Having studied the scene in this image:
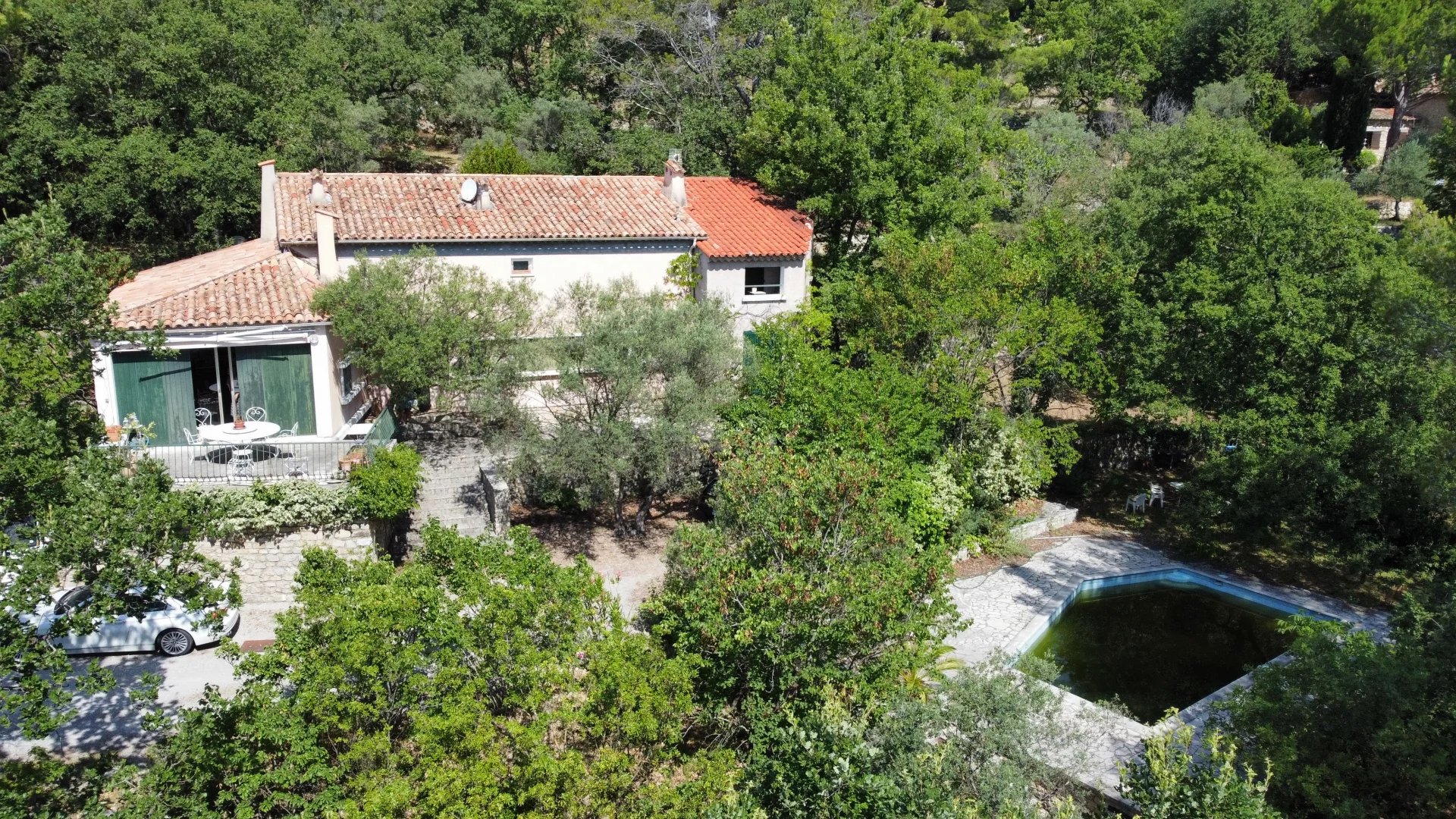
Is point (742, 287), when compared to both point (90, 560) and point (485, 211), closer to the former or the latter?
point (485, 211)

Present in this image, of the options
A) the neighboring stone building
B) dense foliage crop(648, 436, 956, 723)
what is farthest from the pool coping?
the neighboring stone building

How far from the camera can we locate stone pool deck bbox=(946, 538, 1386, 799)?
623 inches

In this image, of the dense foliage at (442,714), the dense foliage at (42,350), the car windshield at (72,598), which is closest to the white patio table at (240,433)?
the car windshield at (72,598)

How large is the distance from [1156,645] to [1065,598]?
2050 mm

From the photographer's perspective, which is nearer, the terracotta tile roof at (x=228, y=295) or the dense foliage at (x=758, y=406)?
the dense foliage at (x=758, y=406)

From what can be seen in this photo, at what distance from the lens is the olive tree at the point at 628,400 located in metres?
20.9

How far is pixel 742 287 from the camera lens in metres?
28.8

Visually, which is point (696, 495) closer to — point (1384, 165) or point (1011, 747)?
point (1011, 747)

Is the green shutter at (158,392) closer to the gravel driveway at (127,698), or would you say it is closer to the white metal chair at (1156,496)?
the gravel driveway at (127,698)

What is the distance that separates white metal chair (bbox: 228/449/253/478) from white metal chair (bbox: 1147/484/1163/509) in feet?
75.7

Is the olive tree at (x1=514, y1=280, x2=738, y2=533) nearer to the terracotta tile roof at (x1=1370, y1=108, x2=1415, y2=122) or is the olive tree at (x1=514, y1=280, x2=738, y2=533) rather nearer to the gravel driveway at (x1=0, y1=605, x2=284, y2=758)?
the gravel driveway at (x1=0, y1=605, x2=284, y2=758)

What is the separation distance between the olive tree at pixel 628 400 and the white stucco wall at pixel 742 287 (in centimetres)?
580

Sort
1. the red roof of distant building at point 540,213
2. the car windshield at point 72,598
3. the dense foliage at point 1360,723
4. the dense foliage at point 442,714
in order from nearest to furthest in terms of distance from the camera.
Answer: the dense foliage at point 442,714 < the dense foliage at point 1360,723 < the car windshield at point 72,598 < the red roof of distant building at point 540,213

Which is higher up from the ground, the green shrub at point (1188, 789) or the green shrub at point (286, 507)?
the green shrub at point (286, 507)
